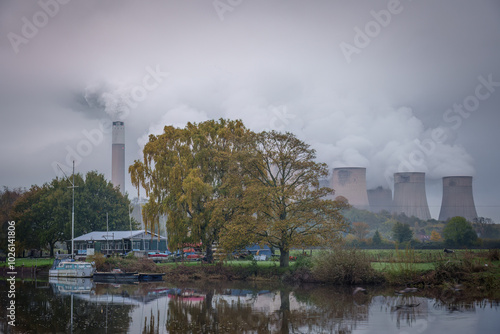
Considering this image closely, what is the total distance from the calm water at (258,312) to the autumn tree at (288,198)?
20.4 feet

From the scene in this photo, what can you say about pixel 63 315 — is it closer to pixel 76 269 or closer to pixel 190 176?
pixel 190 176

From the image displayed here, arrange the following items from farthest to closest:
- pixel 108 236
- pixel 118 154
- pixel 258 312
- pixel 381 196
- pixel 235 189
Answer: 1. pixel 118 154
2. pixel 381 196
3. pixel 108 236
4. pixel 235 189
5. pixel 258 312

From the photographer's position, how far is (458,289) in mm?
27047

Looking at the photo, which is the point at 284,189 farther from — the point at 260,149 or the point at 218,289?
the point at 218,289

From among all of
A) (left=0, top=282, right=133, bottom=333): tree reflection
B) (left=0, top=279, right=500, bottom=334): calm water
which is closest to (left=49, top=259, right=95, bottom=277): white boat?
(left=0, top=279, right=500, bottom=334): calm water

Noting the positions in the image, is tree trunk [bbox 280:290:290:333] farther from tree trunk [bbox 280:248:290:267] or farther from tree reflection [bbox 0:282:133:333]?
tree trunk [bbox 280:248:290:267]

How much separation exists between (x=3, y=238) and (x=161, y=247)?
22.4m

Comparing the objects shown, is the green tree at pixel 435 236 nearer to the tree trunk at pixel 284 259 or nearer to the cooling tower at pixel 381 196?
the cooling tower at pixel 381 196

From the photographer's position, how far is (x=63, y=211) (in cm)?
6531

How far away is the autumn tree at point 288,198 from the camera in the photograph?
1433 inches

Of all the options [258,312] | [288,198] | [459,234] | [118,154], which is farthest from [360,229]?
[258,312]

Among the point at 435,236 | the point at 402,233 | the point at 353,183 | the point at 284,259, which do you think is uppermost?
the point at 353,183

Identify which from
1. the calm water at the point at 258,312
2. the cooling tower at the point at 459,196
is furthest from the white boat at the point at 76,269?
the cooling tower at the point at 459,196

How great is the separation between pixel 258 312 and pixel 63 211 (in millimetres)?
50563
